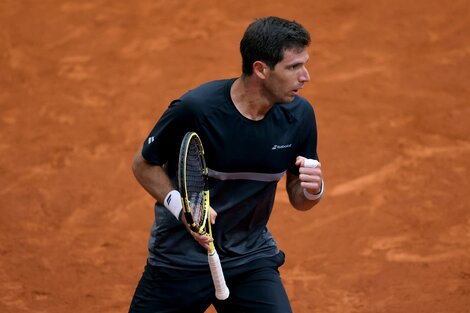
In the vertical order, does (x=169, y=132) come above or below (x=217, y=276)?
above

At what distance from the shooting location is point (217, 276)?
4.59 meters

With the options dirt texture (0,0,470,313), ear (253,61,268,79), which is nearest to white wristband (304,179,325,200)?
ear (253,61,268,79)

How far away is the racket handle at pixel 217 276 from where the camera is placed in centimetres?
457

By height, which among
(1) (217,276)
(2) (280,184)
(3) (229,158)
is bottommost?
(2) (280,184)

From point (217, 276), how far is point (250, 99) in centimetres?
89

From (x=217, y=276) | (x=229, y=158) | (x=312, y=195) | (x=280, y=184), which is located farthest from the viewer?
(x=280, y=184)

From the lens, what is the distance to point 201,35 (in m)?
10.9

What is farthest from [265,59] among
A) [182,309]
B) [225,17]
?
[225,17]

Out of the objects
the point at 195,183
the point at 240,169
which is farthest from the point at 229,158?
the point at 195,183

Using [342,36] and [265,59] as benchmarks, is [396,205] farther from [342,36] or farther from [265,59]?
[265,59]

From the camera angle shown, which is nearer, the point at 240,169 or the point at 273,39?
the point at 273,39

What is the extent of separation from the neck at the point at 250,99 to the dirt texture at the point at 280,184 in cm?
266

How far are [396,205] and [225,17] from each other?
401cm

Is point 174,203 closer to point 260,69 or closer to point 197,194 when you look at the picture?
point 197,194
